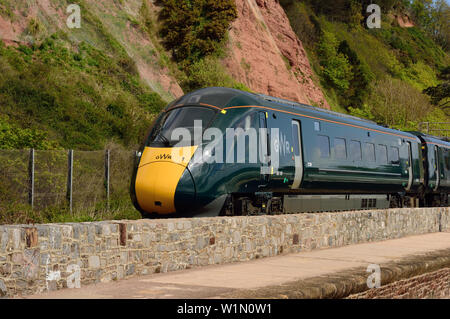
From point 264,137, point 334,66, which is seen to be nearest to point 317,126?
point 264,137

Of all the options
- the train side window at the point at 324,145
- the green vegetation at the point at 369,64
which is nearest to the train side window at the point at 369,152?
the train side window at the point at 324,145

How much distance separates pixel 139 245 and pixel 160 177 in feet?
14.0

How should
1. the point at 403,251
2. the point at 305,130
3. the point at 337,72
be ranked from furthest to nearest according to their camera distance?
the point at 337,72, the point at 305,130, the point at 403,251

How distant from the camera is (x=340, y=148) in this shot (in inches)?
732

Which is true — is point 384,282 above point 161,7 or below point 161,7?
below

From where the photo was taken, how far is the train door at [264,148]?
14.8 metres

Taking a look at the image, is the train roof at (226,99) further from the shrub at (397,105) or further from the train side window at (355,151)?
the shrub at (397,105)

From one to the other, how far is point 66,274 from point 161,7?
3175 cm

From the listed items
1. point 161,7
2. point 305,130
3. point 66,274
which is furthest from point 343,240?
point 161,7

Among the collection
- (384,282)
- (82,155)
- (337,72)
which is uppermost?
(337,72)

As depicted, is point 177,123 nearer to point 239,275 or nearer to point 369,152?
point 239,275

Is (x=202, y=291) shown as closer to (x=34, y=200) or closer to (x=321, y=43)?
(x=34, y=200)

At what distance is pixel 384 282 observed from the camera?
10.0 meters

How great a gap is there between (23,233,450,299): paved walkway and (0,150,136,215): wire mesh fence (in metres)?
6.08
